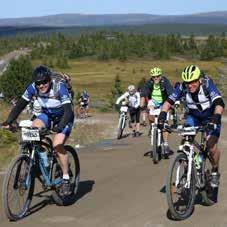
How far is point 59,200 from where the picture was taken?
32.9 feet

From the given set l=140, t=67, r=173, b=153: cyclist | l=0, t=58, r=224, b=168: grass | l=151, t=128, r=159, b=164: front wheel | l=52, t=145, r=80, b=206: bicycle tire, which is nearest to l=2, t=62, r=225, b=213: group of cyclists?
l=52, t=145, r=80, b=206: bicycle tire

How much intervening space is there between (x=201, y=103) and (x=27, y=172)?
248 centimetres

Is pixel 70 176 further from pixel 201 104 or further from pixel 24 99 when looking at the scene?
pixel 201 104

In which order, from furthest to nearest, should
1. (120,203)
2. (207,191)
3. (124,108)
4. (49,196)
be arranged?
1. (124,108)
2. (49,196)
3. (120,203)
4. (207,191)

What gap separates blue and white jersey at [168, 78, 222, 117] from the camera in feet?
31.6

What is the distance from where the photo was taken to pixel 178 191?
29.6 feet

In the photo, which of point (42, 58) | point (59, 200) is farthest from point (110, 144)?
point (42, 58)

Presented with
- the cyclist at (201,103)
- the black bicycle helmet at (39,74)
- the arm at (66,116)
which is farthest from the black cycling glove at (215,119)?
the black bicycle helmet at (39,74)

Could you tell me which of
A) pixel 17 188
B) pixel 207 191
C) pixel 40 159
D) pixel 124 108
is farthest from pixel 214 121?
pixel 124 108

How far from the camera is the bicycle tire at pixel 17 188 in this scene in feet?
29.2

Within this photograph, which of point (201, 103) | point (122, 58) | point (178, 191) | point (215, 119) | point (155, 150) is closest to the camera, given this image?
point (178, 191)

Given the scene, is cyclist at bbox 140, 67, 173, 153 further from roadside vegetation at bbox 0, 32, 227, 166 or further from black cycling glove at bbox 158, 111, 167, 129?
roadside vegetation at bbox 0, 32, 227, 166

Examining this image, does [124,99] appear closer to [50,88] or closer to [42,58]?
[50,88]

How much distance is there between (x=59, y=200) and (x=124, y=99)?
11142 mm
